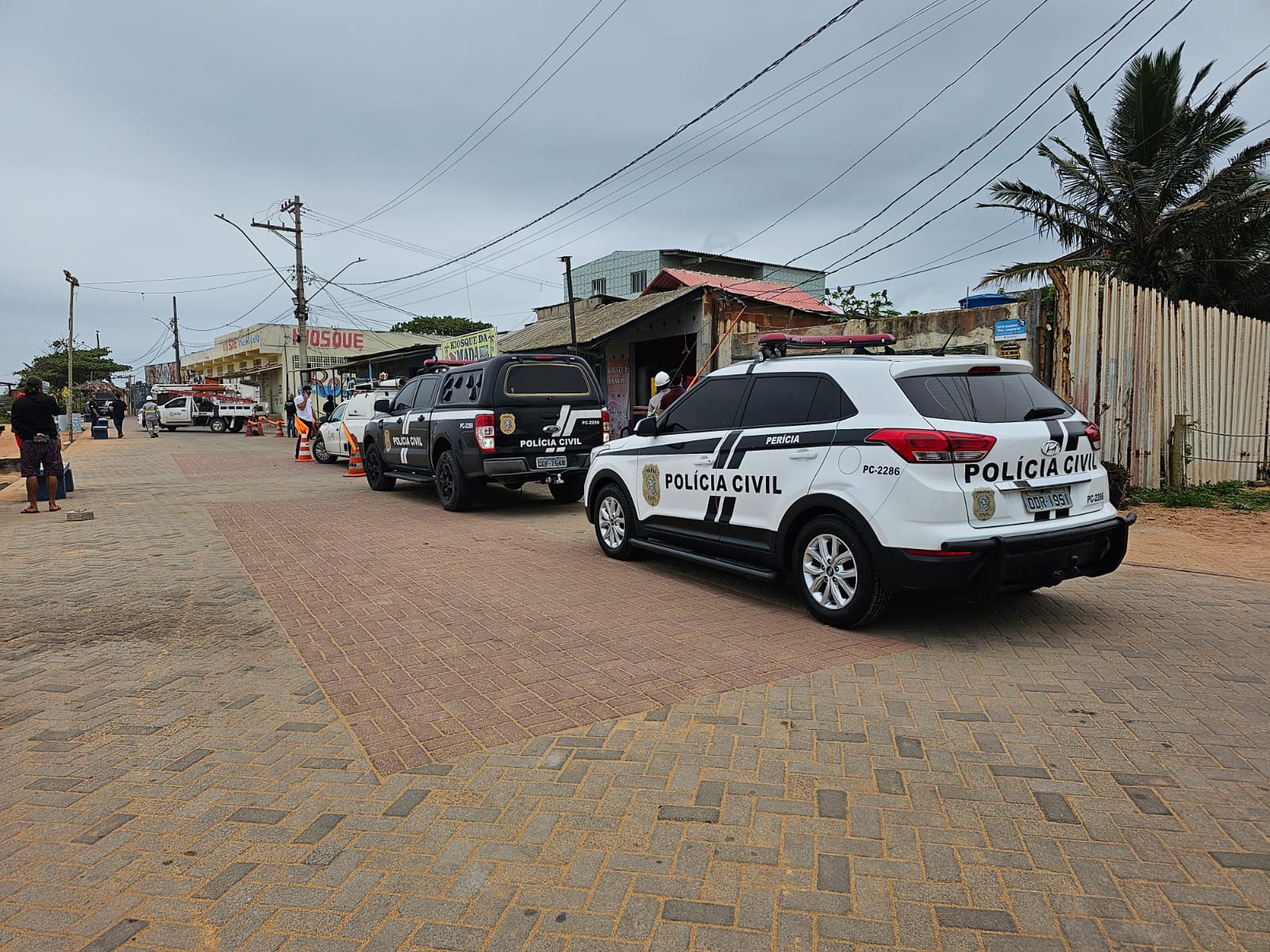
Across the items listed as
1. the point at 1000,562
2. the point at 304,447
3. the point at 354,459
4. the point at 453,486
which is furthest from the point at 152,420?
the point at 1000,562

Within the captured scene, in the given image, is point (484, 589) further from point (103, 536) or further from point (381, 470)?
point (381, 470)

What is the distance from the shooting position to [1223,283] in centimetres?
1856

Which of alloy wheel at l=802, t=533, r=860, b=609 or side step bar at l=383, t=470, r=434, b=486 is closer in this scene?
alloy wheel at l=802, t=533, r=860, b=609

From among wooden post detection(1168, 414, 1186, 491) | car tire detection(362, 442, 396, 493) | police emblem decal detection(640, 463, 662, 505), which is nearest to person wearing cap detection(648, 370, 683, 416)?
car tire detection(362, 442, 396, 493)

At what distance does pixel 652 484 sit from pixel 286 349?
43.2m

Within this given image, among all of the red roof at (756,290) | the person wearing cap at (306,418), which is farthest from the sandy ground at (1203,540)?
the person wearing cap at (306,418)

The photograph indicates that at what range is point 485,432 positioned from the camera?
32.8 ft

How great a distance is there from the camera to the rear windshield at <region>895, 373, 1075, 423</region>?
15.8ft

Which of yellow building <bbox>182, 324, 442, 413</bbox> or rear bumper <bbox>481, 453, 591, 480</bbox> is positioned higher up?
yellow building <bbox>182, 324, 442, 413</bbox>

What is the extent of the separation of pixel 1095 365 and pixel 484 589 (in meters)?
7.96

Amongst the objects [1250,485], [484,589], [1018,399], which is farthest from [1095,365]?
[484,589]

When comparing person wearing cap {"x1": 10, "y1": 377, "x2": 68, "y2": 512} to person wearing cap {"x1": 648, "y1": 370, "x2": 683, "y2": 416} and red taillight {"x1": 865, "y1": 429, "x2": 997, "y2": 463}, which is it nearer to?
person wearing cap {"x1": 648, "y1": 370, "x2": 683, "y2": 416}

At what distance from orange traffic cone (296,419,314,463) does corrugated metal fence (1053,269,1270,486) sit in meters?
17.4

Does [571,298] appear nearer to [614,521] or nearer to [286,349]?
[614,521]
